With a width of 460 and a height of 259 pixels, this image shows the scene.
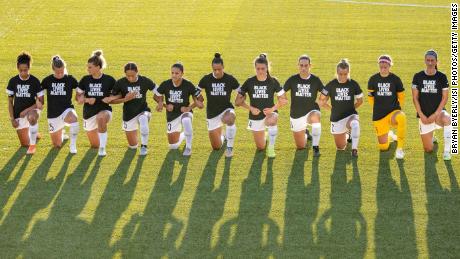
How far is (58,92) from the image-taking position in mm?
14477

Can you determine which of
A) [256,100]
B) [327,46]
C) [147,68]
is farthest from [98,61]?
[327,46]

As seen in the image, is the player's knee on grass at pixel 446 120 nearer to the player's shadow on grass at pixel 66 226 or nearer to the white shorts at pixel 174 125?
the white shorts at pixel 174 125

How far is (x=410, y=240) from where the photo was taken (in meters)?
10.8

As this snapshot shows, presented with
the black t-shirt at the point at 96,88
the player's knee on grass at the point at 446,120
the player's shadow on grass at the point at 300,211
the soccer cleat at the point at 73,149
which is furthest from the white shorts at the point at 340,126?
the soccer cleat at the point at 73,149

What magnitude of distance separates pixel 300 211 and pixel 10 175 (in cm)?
536

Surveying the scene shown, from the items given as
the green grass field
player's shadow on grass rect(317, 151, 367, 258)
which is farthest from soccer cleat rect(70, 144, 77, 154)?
player's shadow on grass rect(317, 151, 367, 258)

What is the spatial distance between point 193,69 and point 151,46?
291 cm

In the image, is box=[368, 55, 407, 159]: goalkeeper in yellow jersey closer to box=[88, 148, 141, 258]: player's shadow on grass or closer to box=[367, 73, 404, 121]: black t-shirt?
box=[367, 73, 404, 121]: black t-shirt

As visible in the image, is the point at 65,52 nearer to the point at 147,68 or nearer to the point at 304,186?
the point at 147,68

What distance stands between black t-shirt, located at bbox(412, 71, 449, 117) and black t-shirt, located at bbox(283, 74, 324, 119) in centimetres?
186

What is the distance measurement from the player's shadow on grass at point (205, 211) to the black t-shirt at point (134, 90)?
1749 millimetres

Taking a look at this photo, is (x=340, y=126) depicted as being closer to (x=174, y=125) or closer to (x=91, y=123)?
(x=174, y=125)

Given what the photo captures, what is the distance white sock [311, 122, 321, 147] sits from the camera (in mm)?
14148

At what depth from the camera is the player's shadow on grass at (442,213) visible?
10602 millimetres
